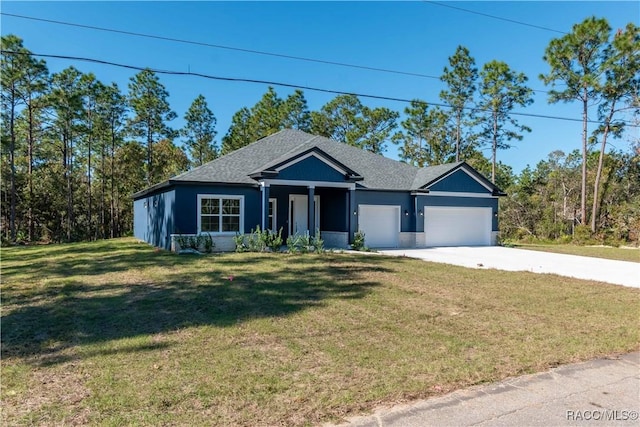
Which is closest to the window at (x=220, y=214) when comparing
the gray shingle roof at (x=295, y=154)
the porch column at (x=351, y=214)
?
the gray shingle roof at (x=295, y=154)

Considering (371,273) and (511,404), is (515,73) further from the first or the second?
(511,404)

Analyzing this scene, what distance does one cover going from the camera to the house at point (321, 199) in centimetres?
1597

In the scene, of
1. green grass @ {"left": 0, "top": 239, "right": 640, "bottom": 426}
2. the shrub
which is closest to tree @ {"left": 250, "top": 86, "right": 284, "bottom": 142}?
the shrub

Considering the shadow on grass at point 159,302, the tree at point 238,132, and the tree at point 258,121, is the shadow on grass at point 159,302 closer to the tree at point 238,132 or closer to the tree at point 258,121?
the tree at point 258,121

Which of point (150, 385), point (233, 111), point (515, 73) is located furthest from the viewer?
Result: point (233, 111)

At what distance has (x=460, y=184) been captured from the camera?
66.5ft

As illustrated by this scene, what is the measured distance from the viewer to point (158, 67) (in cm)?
1023

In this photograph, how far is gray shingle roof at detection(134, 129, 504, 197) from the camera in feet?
53.9

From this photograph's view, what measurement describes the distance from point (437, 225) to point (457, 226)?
1.20 m

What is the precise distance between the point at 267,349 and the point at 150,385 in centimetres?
143

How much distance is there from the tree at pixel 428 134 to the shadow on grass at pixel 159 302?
29.6 m

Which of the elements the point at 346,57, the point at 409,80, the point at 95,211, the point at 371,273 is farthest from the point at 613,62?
the point at 95,211

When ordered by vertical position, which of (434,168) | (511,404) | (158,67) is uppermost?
(158,67)

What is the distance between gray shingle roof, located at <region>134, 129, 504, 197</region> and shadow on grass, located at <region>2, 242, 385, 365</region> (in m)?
6.00
